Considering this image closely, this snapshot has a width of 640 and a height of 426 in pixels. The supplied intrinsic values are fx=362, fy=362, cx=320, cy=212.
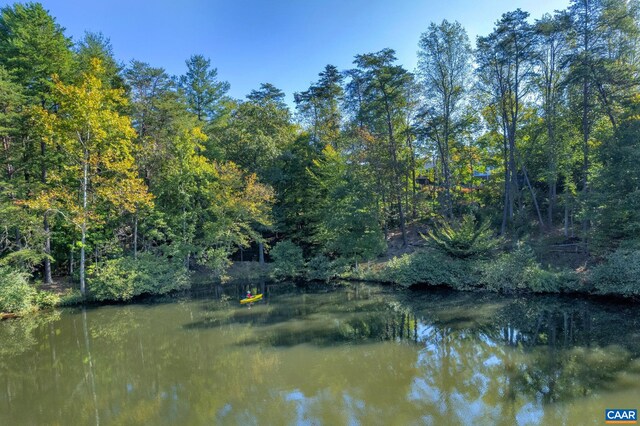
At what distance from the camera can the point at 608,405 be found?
6.36 metres

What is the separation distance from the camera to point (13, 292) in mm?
14656

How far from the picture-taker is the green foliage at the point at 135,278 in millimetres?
16781

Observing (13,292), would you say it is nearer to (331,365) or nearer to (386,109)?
(331,365)

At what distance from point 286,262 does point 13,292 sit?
1286cm

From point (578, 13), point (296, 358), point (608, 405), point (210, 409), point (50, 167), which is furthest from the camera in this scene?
point (50, 167)

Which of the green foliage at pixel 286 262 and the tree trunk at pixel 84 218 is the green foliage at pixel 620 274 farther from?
the tree trunk at pixel 84 218

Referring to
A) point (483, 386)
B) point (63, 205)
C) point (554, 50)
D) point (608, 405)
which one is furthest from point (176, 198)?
point (554, 50)

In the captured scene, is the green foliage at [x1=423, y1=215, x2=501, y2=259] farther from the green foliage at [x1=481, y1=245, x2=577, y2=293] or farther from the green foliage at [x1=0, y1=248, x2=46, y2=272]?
the green foliage at [x1=0, y1=248, x2=46, y2=272]

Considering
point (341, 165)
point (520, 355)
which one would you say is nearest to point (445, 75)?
point (341, 165)

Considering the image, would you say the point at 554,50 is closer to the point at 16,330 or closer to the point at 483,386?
the point at 483,386

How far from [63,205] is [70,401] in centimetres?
1171

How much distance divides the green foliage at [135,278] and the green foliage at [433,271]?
11611mm

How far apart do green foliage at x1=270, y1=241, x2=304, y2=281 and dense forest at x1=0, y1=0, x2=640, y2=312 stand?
0.12 meters

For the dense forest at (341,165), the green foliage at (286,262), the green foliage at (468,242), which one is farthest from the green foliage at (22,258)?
the green foliage at (468,242)
